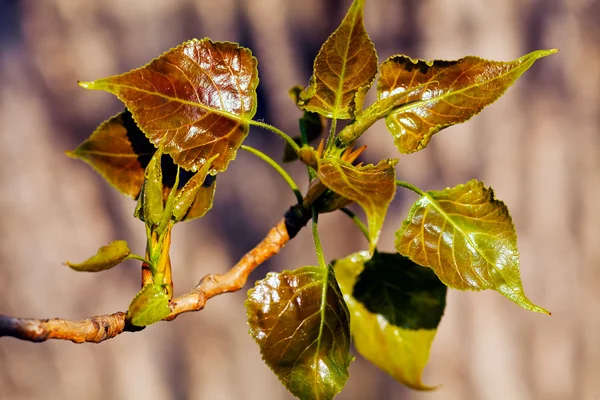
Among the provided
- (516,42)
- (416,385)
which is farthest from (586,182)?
(416,385)

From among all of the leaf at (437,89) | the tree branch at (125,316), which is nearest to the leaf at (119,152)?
the tree branch at (125,316)

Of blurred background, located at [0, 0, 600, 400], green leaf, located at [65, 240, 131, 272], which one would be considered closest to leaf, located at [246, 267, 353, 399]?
green leaf, located at [65, 240, 131, 272]

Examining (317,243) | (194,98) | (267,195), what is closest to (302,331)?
(317,243)

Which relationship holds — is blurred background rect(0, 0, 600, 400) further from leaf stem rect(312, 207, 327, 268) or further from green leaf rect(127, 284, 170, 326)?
green leaf rect(127, 284, 170, 326)

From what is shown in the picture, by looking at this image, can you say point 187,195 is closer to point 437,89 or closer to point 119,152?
point 119,152

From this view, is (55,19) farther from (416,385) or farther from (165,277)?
(416,385)

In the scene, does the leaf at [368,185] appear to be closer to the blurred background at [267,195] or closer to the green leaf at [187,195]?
the green leaf at [187,195]
